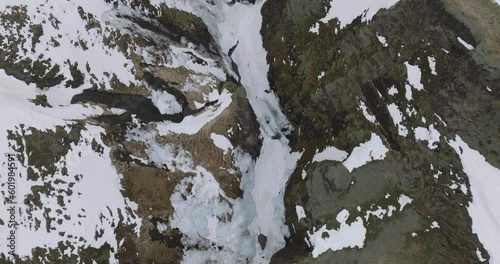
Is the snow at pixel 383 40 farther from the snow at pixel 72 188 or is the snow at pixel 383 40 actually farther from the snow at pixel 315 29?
the snow at pixel 72 188

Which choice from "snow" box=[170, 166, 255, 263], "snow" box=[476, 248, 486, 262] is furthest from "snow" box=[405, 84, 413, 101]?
"snow" box=[170, 166, 255, 263]

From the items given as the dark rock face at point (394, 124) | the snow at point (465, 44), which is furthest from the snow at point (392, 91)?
the snow at point (465, 44)

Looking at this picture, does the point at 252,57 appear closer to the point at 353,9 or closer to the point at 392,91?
the point at 353,9

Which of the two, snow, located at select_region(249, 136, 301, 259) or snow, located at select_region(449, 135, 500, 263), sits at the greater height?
snow, located at select_region(249, 136, 301, 259)

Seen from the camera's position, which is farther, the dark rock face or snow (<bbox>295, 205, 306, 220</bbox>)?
snow (<bbox>295, 205, 306, 220</bbox>)

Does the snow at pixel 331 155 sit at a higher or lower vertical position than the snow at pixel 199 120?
lower

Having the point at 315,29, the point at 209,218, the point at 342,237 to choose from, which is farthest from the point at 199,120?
the point at 342,237

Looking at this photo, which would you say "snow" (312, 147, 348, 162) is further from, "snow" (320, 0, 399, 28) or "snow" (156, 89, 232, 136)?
"snow" (320, 0, 399, 28)
